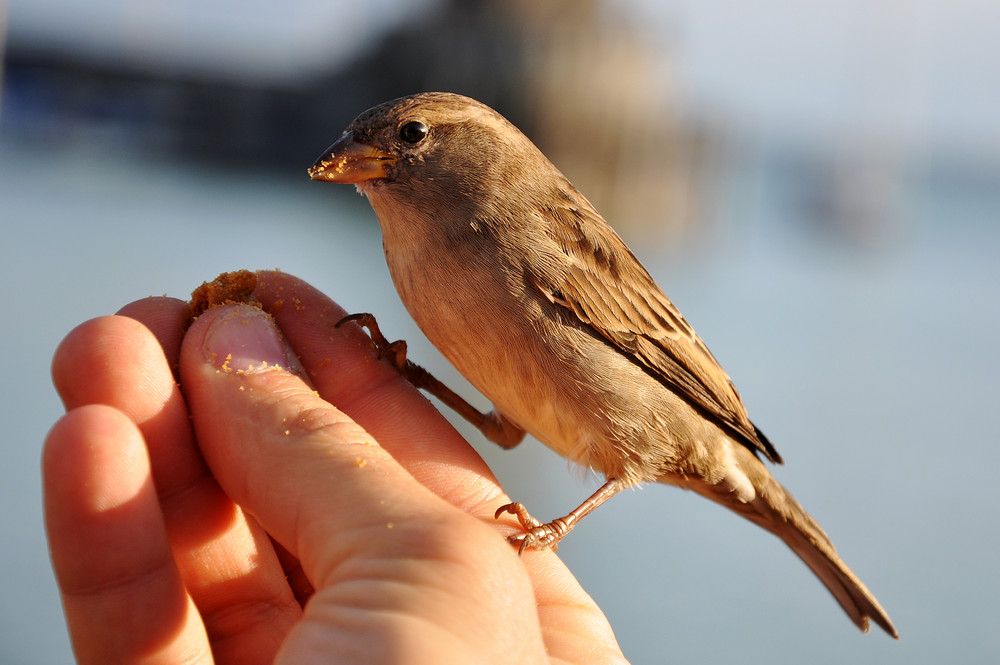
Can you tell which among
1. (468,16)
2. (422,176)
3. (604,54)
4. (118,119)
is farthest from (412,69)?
(422,176)

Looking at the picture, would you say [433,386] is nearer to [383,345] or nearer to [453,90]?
[383,345]

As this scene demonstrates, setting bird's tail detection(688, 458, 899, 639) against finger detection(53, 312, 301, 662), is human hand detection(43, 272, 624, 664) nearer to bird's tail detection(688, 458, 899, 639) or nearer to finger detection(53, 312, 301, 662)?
finger detection(53, 312, 301, 662)

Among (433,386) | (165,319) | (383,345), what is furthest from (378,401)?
(165,319)

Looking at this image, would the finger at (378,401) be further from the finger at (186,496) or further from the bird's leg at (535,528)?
the finger at (186,496)

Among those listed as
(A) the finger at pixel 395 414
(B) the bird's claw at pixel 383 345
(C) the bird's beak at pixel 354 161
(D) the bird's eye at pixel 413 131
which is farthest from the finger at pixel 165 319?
(D) the bird's eye at pixel 413 131

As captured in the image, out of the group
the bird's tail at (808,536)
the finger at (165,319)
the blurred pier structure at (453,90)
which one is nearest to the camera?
the finger at (165,319)

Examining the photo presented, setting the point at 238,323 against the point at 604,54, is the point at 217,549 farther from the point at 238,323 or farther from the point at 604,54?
the point at 604,54
